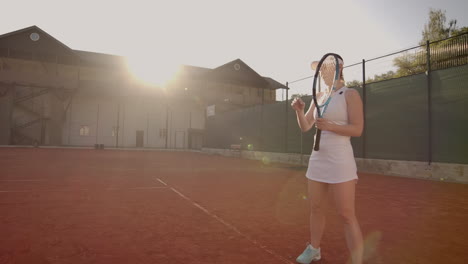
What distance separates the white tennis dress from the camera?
2.49 metres

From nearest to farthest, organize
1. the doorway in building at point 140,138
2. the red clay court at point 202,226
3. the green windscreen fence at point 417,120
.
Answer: the red clay court at point 202,226, the green windscreen fence at point 417,120, the doorway in building at point 140,138

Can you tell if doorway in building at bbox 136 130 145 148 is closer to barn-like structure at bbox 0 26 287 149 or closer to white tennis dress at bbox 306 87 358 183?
barn-like structure at bbox 0 26 287 149

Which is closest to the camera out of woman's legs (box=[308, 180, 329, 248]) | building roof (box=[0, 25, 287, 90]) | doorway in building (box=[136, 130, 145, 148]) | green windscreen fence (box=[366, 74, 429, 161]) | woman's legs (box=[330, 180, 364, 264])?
woman's legs (box=[330, 180, 364, 264])

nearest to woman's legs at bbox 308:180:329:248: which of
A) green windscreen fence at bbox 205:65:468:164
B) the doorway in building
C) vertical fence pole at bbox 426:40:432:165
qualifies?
green windscreen fence at bbox 205:65:468:164

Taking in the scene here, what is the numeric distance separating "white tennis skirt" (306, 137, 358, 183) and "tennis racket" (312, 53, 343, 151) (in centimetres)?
10

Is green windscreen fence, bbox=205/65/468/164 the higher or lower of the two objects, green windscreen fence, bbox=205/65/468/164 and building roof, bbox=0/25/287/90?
the lower

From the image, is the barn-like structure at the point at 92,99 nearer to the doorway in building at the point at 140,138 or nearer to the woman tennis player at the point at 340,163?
the doorway in building at the point at 140,138

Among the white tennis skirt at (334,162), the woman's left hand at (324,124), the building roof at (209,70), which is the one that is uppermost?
the building roof at (209,70)

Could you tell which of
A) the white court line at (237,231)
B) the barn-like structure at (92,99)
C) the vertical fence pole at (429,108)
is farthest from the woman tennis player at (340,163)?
the barn-like structure at (92,99)

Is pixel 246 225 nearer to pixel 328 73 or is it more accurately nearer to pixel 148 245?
pixel 148 245

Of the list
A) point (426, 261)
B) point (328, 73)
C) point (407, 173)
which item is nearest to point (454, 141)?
point (407, 173)

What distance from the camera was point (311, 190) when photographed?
2.72m

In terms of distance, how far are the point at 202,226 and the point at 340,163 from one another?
2.29m

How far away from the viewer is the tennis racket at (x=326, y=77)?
105 inches
